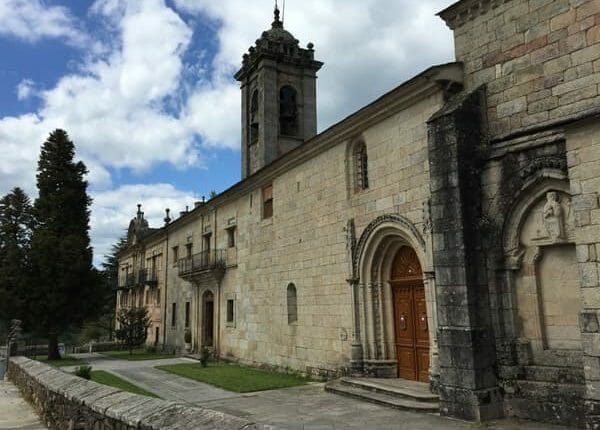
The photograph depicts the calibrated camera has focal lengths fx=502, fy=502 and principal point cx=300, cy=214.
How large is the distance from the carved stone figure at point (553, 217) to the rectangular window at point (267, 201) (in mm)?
9797

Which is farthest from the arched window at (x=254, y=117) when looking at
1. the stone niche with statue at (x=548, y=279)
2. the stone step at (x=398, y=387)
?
the stone niche with statue at (x=548, y=279)

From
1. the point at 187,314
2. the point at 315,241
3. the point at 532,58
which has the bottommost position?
the point at 187,314

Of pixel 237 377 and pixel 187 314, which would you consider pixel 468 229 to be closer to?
pixel 237 377

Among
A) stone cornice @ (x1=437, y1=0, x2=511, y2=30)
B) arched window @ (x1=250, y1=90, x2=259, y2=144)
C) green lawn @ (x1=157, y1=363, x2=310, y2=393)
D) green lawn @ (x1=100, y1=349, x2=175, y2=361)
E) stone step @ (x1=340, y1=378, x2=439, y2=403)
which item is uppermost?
arched window @ (x1=250, y1=90, x2=259, y2=144)

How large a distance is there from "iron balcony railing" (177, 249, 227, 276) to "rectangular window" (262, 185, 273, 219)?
355 cm

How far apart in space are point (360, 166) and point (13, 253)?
15781mm

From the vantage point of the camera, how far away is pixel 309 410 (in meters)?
9.00

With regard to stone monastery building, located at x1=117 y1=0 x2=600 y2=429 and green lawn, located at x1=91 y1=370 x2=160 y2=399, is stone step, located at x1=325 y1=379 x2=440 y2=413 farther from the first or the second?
green lawn, located at x1=91 y1=370 x2=160 y2=399

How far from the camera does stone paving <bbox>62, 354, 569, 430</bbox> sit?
7422 millimetres

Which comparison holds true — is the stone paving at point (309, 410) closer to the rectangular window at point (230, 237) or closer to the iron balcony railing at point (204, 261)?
the iron balcony railing at point (204, 261)

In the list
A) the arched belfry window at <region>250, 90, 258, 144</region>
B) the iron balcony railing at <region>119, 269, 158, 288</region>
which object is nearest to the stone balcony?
the arched belfry window at <region>250, 90, 258, 144</region>

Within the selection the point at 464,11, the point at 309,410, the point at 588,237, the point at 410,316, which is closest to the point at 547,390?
the point at 588,237

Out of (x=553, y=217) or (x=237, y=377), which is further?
(x=237, y=377)

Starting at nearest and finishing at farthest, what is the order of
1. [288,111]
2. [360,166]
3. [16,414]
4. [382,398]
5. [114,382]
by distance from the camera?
[382,398] < [16,414] < [360,166] < [114,382] < [288,111]
